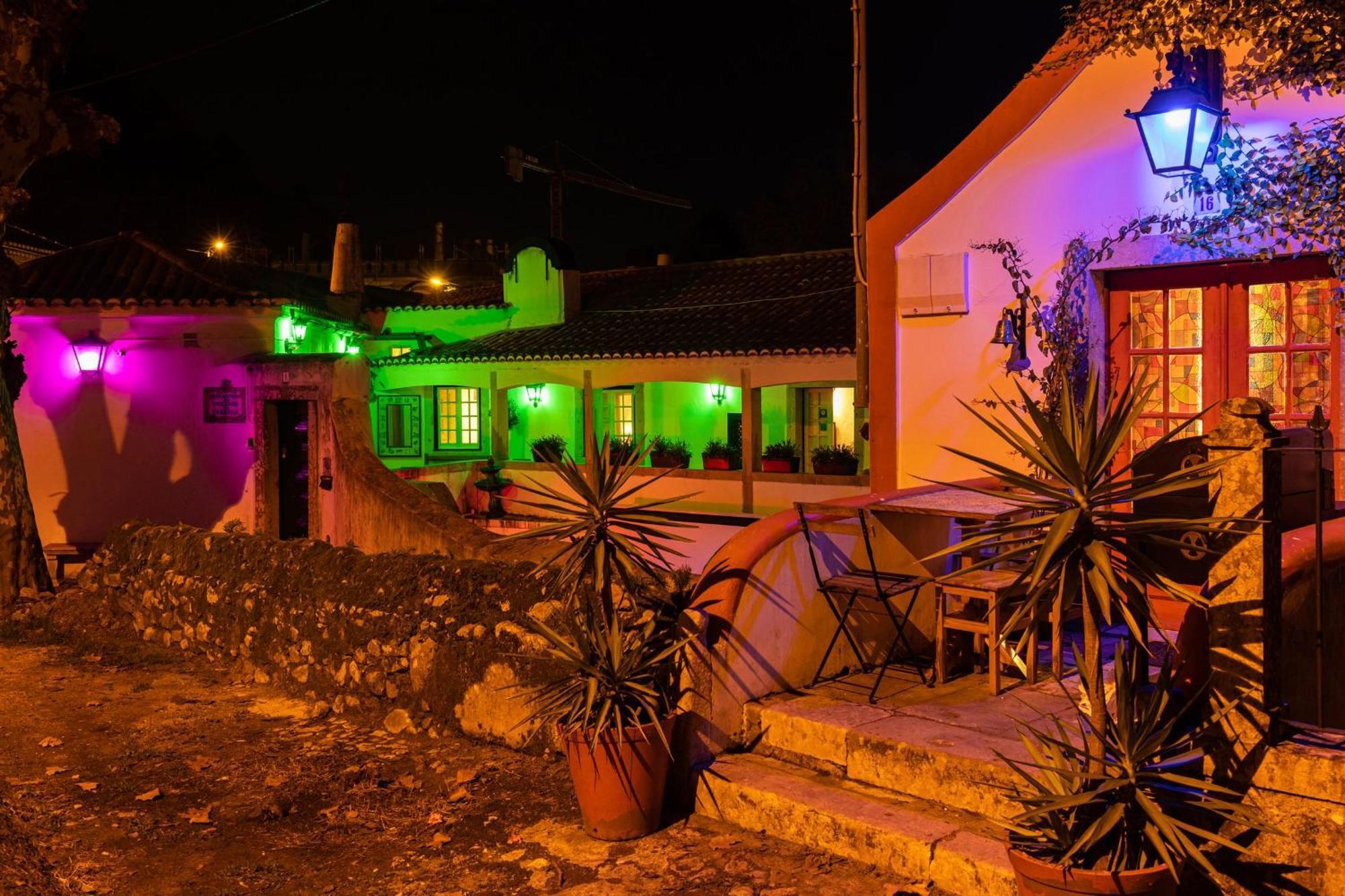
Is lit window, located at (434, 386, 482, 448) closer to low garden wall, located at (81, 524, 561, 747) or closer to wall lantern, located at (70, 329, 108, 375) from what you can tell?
wall lantern, located at (70, 329, 108, 375)

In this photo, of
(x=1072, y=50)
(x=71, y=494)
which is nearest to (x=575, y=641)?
(x=1072, y=50)

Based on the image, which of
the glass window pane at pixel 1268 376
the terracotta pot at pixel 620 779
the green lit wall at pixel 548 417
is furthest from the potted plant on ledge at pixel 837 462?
the terracotta pot at pixel 620 779

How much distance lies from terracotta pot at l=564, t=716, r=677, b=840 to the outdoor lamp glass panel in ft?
15.1

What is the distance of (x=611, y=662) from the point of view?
5.62m

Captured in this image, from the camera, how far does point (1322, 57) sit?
673cm

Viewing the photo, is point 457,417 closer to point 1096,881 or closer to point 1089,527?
point 1089,527

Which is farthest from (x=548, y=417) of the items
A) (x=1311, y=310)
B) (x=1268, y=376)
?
(x=1311, y=310)

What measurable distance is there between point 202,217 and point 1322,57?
35.7 metres

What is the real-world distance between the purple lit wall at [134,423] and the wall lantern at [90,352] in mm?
78

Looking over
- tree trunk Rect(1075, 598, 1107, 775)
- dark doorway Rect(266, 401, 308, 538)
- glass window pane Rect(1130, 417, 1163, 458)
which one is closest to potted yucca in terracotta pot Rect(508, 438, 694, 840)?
tree trunk Rect(1075, 598, 1107, 775)

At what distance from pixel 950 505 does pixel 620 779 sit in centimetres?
222

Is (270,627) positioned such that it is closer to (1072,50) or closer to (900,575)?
(900,575)

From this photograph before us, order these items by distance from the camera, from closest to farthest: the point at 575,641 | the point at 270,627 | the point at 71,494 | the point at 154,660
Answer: the point at 575,641 < the point at 270,627 < the point at 154,660 < the point at 71,494

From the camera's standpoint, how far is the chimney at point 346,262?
21.4 meters
